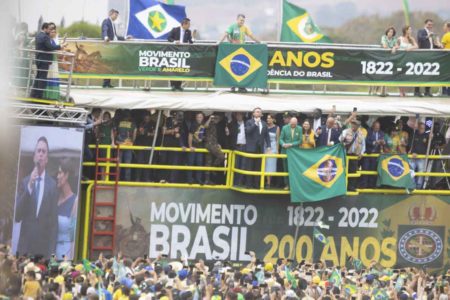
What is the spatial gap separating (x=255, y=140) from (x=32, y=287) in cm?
811

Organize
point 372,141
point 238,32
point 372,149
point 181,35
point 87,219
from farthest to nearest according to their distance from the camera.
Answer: point 238,32
point 181,35
point 372,149
point 372,141
point 87,219

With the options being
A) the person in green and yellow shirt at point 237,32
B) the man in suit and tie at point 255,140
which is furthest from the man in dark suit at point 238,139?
the person in green and yellow shirt at point 237,32

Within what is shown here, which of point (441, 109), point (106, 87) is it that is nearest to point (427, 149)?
point (441, 109)

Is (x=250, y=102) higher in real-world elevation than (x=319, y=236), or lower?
higher

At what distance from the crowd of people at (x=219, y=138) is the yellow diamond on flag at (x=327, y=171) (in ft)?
1.09

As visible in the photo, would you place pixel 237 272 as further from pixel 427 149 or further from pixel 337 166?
pixel 427 149

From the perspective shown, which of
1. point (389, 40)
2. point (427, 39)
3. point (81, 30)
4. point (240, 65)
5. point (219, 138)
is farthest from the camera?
point (81, 30)

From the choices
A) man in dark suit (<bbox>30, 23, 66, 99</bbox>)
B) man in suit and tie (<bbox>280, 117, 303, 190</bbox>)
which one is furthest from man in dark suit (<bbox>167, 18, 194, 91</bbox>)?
man in dark suit (<bbox>30, 23, 66, 99</bbox>)

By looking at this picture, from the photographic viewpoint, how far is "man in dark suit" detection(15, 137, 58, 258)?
84.9 feet

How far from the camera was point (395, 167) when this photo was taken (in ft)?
93.6

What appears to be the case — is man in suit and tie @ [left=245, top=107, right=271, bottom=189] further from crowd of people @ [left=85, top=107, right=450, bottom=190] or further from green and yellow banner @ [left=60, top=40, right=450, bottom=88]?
green and yellow banner @ [left=60, top=40, right=450, bottom=88]

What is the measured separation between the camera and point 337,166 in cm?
2809

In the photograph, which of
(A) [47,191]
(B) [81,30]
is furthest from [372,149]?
(B) [81,30]

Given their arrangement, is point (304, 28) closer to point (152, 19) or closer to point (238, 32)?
point (238, 32)
